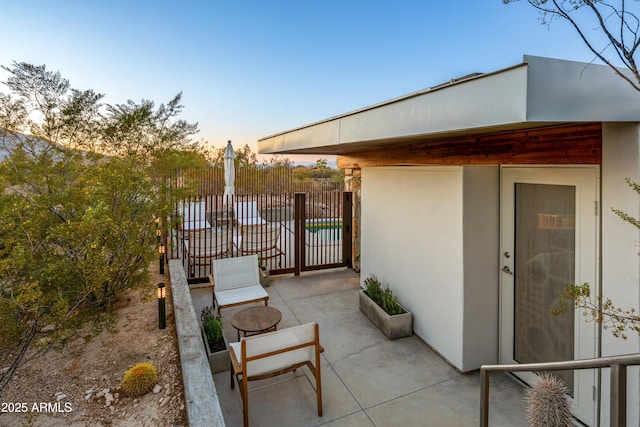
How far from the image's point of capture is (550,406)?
1.90 meters

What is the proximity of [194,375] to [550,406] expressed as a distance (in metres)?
2.68

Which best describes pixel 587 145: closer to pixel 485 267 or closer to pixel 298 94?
pixel 485 267

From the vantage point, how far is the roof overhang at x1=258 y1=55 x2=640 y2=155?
65.6 inches

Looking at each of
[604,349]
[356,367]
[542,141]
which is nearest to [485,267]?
[604,349]

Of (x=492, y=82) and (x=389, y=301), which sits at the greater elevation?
(x=492, y=82)

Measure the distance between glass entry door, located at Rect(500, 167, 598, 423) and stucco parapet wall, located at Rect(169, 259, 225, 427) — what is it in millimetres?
3271

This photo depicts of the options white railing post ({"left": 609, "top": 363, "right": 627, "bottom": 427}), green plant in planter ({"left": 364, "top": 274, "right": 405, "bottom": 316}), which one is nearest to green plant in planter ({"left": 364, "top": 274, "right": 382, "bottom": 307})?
green plant in planter ({"left": 364, "top": 274, "right": 405, "bottom": 316})

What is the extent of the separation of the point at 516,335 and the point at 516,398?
0.69 metres

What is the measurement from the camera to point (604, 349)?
2715 mm

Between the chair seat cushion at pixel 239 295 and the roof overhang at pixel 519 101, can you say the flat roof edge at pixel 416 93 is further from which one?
the chair seat cushion at pixel 239 295

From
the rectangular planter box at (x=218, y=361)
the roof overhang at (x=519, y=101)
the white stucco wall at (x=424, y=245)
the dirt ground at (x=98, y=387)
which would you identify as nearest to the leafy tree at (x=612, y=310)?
the roof overhang at (x=519, y=101)

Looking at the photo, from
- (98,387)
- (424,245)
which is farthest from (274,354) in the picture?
(424,245)

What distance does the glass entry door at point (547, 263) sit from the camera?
289cm

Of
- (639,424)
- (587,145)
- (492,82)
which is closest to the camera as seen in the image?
(492,82)
